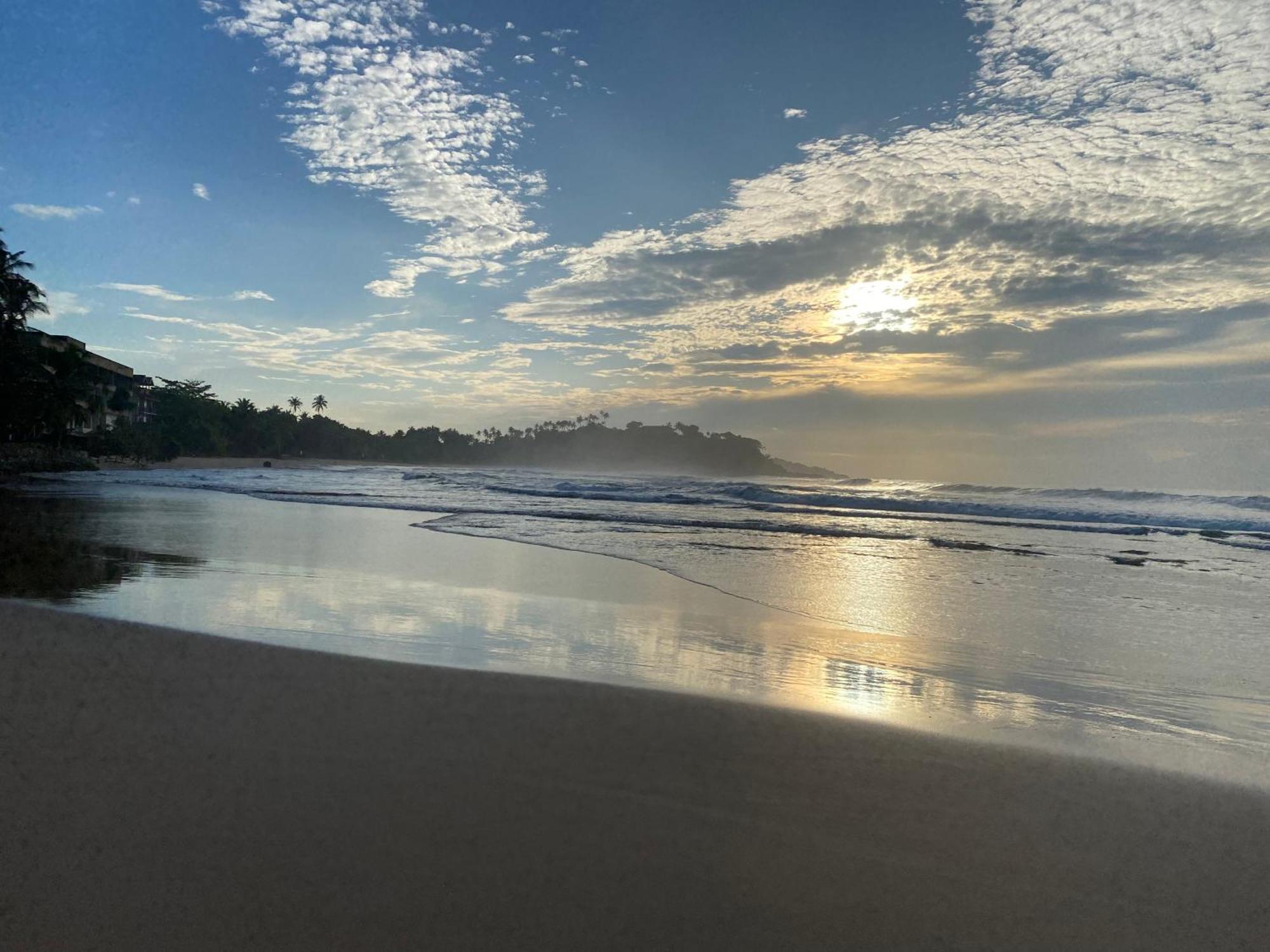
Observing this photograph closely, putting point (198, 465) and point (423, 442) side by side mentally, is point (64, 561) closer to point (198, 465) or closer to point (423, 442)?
point (198, 465)

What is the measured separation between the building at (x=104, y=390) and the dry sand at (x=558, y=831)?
147ft

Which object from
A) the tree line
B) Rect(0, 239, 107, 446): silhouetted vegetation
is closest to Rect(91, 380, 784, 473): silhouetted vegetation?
the tree line

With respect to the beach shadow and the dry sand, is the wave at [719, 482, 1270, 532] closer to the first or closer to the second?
the beach shadow

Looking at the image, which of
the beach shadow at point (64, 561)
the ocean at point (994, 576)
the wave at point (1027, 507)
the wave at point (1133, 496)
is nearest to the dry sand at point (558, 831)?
the ocean at point (994, 576)

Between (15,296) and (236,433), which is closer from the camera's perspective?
(15,296)

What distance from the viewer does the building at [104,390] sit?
45438 millimetres

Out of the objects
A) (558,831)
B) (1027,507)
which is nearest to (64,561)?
(558,831)

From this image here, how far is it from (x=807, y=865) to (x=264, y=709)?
2.11 meters

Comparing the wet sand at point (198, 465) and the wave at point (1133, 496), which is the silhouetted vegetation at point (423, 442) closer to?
the wet sand at point (198, 465)

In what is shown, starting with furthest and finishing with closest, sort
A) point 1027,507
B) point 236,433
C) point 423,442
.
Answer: point 423,442, point 236,433, point 1027,507

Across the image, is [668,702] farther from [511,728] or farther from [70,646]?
[70,646]

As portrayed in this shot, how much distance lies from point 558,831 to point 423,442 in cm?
12441

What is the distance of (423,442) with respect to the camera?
399 ft

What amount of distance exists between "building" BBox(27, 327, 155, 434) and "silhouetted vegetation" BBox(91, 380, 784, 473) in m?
2.92
